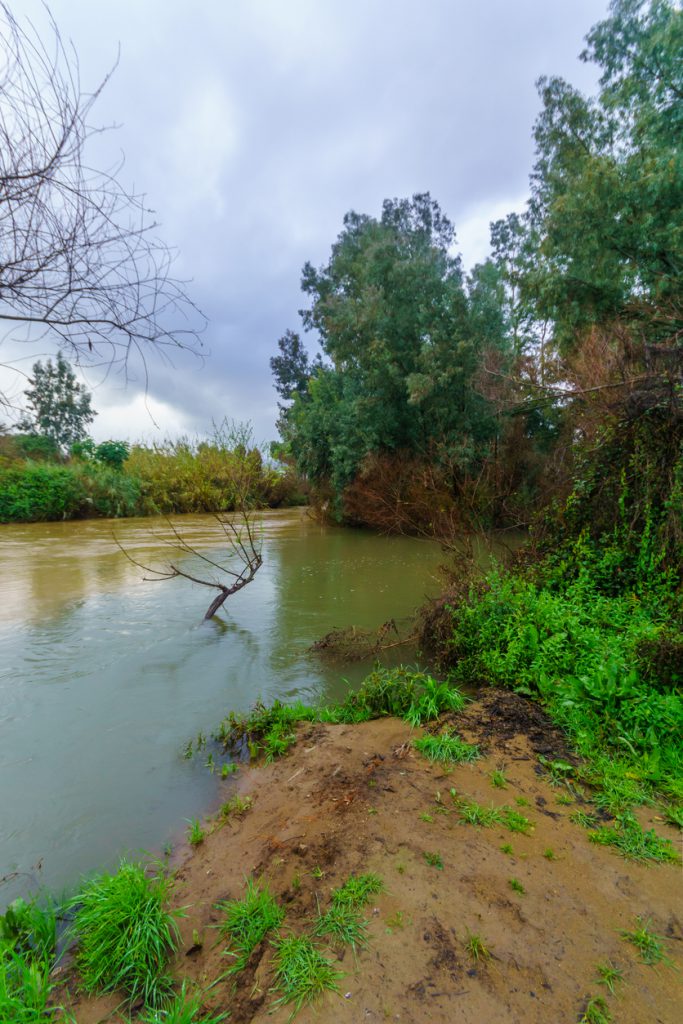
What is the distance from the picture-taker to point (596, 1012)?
156 cm

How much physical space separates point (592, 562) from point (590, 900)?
3733mm

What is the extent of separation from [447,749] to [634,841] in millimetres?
1127

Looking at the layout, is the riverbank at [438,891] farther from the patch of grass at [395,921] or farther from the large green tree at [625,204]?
the large green tree at [625,204]

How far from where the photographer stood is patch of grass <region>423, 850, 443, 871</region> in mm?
2225

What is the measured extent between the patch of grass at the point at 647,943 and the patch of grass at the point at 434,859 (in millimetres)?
743

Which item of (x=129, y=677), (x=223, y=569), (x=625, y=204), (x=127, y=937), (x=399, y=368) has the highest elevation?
(x=625, y=204)

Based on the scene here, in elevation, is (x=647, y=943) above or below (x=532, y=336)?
below

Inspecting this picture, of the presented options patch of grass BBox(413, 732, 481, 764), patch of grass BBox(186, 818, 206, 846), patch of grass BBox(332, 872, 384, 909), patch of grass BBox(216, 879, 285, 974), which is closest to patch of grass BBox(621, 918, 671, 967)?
patch of grass BBox(332, 872, 384, 909)

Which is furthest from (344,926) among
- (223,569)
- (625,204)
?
(625,204)

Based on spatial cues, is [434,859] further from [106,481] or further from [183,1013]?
[106,481]

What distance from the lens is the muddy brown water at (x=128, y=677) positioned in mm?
2996

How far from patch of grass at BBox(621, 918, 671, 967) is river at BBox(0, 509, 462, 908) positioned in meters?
2.39

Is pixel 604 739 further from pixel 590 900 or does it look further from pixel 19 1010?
pixel 19 1010

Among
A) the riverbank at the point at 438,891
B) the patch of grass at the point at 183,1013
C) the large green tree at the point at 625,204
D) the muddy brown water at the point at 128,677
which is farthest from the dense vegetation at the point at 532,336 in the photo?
the patch of grass at the point at 183,1013
